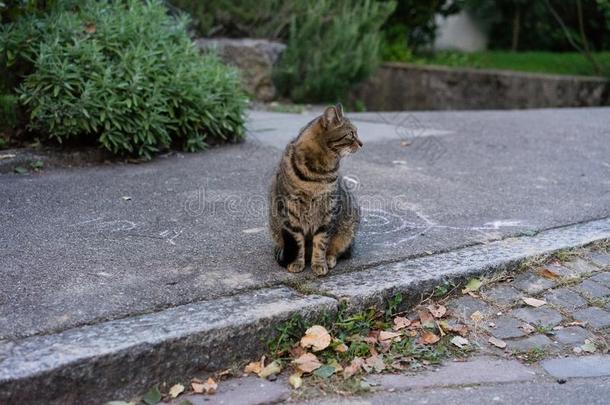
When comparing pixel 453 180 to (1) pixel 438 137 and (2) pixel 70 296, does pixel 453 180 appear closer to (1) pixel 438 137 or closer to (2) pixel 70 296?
(1) pixel 438 137

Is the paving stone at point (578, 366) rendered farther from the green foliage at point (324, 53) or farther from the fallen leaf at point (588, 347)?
the green foliage at point (324, 53)

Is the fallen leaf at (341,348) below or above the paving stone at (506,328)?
above

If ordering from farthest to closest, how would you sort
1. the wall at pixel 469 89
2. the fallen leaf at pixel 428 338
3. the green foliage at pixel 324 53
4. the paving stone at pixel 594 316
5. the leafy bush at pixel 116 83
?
the wall at pixel 469 89 < the green foliage at pixel 324 53 < the leafy bush at pixel 116 83 < the paving stone at pixel 594 316 < the fallen leaf at pixel 428 338

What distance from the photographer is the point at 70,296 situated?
3.18 meters

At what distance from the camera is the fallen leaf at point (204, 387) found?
2.87 m

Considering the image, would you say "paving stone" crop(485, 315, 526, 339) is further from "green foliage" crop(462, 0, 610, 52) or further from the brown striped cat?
"green foliage" crop(462, 0, 610, 52)

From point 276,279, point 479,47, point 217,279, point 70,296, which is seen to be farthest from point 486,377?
point 479,47

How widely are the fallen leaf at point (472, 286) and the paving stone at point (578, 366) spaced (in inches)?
23.6

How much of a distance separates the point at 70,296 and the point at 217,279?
0.67 m

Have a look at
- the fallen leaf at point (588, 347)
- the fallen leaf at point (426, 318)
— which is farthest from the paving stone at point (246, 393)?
the fallen leaf at point (588, 347)

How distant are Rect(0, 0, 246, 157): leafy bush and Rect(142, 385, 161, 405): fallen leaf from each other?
3238mm

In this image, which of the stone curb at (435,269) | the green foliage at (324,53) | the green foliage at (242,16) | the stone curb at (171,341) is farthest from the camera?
the green foliage at (324,53)

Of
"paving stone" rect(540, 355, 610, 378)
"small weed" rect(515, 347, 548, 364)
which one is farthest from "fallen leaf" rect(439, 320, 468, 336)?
"paving stone" rect(540, 355, 610, 378)

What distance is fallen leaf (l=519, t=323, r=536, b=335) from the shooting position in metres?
3.46
